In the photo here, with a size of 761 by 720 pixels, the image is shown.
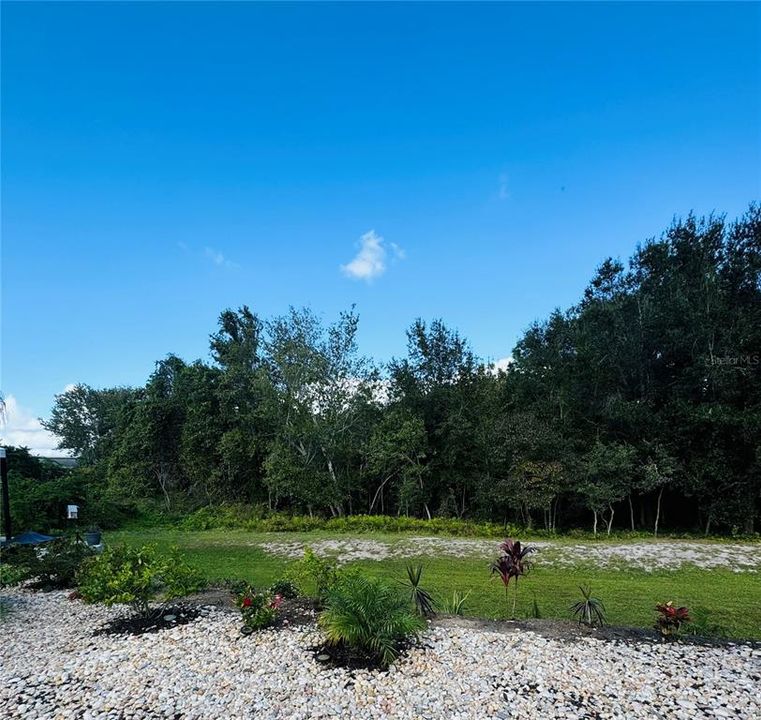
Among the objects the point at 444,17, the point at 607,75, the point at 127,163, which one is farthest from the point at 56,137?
the point at 607,75

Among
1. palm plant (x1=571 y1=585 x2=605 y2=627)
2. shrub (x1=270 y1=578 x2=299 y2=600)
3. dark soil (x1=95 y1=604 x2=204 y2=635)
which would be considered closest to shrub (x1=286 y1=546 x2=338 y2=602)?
shrub (x1=270 y1=578 x2=299 y2=600)

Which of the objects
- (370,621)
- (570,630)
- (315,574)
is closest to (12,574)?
(315,574)

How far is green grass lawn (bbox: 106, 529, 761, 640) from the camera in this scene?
6.18 meters

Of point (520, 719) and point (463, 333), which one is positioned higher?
point (463, 333)

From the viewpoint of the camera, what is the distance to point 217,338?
77.8 ft

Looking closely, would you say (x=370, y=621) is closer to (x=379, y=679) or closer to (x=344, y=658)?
(x=344, y=658)

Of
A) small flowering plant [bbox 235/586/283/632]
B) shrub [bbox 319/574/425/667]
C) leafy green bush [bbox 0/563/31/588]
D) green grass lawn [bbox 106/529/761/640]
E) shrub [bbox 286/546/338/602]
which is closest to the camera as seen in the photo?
shrub [bbox 319/574/425/667]

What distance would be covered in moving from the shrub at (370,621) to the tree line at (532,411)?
1126 centimetres

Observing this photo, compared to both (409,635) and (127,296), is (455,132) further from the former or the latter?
(409,635)

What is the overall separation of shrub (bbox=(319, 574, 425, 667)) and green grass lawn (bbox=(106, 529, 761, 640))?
7.43 ft

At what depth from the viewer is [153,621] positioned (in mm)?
5273

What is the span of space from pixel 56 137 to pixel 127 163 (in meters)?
1.45

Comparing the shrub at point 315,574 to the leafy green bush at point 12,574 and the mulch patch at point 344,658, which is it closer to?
the mulch patch at point 344,658

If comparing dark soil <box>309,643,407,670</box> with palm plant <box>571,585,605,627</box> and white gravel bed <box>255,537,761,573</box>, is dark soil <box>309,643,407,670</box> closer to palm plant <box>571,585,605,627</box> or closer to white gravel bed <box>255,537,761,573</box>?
palm plant <box>571,585,605,627</box>
